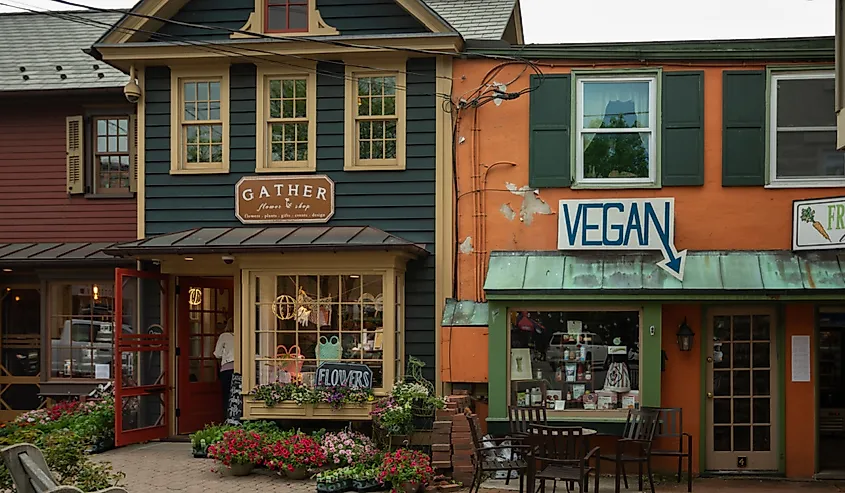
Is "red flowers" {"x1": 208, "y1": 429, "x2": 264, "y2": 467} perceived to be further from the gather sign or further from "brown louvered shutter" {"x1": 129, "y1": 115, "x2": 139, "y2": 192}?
"brown louvered shutter" {"x1": 129, "y1": 115, "x2": 139, "y2": 192}

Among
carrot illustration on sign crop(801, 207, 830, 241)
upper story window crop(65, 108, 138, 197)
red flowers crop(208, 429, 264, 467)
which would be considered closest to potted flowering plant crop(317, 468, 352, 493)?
red flowers crop(208, 429, 264, 467)

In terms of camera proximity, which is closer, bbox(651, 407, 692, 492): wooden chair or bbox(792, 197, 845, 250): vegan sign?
bbox(651, 407, 692, 492): wooden chair

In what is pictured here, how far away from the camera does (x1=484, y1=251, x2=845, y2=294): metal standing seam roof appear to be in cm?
1204

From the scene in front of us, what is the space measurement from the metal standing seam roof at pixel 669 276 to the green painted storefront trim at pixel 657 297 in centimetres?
5

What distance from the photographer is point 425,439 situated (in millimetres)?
12562

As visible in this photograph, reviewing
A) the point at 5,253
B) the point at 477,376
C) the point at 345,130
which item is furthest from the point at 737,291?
the point at 5,253

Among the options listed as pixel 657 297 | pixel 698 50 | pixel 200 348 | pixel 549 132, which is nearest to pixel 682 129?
pixel 698 50

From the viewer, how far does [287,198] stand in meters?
13.7

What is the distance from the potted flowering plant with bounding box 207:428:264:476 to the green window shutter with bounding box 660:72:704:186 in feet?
20.2

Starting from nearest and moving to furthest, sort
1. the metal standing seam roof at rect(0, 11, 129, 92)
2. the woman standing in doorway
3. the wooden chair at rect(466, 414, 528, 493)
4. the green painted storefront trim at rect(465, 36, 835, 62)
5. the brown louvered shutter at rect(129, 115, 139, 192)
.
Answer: the wooden chair at rect(466, 414, 528, 493) < the green painted storefront trim at rect(465, 36, 835, 62) < the woman standing in doorway < the brown louvered shutter at rect(129, 115, 139, 192) < the metal standing seam roof at rect(0, 11, 129, 92)

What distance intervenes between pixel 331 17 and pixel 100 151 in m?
4.39

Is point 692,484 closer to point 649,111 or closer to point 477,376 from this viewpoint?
point 477,376

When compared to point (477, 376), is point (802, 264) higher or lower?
higher

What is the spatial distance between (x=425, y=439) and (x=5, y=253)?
7.16 m
